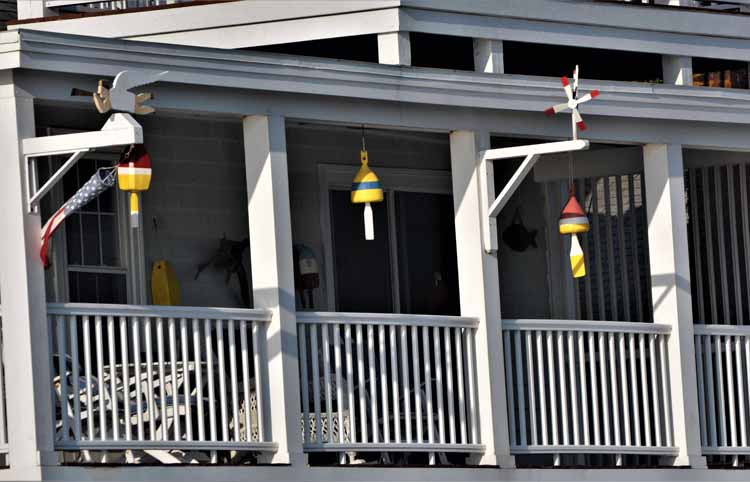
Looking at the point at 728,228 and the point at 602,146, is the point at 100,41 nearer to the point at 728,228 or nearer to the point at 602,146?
the point at 602,146

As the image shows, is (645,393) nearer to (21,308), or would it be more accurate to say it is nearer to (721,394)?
(721,394)

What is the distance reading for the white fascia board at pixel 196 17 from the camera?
15781mm

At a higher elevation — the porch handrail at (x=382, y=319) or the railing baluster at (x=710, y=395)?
the porch handrail at (x=382, y=319)

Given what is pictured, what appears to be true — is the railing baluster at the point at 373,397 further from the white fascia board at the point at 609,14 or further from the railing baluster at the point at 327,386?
the white fascia board at the point at 609,14

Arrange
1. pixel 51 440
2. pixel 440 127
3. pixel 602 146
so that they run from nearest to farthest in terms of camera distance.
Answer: pixel 51 440
pixel 440 127
pixel 602 146

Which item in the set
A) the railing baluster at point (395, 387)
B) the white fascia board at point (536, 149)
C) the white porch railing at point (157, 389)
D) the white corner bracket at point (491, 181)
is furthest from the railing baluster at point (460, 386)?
the white porch railing at point (157, 389)

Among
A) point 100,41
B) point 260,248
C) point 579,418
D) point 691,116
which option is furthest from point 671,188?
point 100,41

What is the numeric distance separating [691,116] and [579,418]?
2573 mm

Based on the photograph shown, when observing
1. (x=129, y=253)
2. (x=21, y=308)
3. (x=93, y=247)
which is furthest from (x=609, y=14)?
(x=21, y=308)

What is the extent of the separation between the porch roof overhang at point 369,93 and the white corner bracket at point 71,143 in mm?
380

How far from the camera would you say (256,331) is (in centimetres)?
1409

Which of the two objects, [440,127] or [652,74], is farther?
[652,74]

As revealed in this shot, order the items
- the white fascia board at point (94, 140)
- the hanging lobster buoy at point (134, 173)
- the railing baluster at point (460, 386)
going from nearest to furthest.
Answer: the white fascia board at point (94, 140), the hanging lobster buoy at point (134, 173), the railing baluster at point (460, 386)

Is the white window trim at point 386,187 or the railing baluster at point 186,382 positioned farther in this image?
the white window trim at point 386,187
